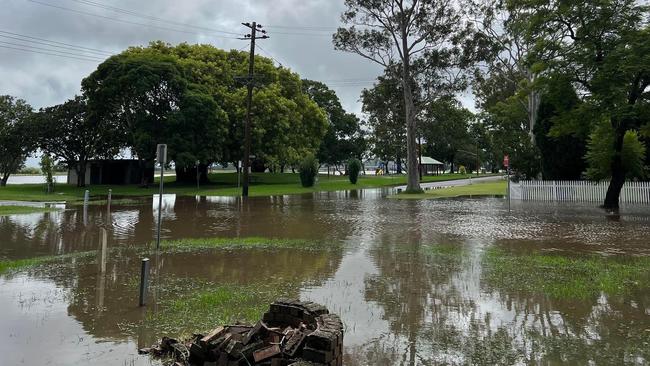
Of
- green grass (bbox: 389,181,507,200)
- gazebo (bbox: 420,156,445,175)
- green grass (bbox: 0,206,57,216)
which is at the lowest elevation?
green grass (bbox: 0,206,57,216)

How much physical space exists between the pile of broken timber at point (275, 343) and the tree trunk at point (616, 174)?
71.7ft

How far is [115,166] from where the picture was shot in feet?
153

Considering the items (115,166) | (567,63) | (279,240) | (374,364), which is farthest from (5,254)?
(115,166)

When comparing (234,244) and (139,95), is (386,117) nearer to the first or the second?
(139,95)

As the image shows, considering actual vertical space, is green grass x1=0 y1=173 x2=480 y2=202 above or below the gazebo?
below

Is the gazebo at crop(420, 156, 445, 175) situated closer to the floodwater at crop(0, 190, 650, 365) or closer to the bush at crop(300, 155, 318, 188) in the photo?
the bush at crop(300, 155, 318, 188)

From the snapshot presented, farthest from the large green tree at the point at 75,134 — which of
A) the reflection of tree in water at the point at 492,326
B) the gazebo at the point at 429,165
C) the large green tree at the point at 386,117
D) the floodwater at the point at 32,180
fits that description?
the gazebo at the point at 429,165

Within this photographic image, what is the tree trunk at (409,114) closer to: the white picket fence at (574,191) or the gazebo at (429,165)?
the white picket fence at (574,191)

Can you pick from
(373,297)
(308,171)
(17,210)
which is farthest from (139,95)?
(373,297)

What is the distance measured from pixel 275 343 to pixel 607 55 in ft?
68.8

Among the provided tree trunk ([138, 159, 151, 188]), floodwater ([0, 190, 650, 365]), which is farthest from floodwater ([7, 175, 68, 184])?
floodwater ([0, 190, 650, 365])

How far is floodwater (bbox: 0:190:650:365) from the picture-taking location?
4.91 meters

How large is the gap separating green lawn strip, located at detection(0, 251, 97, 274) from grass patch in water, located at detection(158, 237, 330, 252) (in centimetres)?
184

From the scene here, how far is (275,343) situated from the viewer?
425 cm
